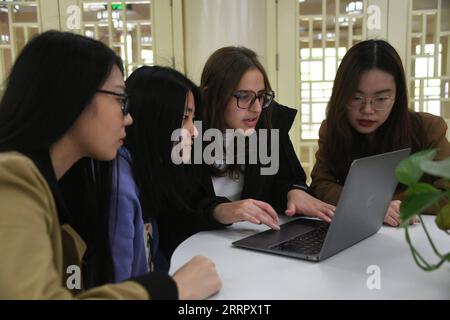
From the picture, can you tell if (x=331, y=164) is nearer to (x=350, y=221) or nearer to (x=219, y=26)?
(x=350, y=221)

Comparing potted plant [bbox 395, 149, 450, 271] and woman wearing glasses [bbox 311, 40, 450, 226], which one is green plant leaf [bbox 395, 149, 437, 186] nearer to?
potted plant [bbox 395, 149, 450, 271]

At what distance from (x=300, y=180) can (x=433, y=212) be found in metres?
0.48

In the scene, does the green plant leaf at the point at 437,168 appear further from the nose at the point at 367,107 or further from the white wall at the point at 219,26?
the white wall at the point at 219,26

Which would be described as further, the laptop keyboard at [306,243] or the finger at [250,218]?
the finger at [250,218]

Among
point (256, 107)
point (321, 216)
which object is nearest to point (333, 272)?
point (321, 216)

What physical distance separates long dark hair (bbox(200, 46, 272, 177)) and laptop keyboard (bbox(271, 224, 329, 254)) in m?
0.49

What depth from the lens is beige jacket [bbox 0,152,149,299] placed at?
67cm

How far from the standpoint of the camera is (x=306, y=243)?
3.64 feet

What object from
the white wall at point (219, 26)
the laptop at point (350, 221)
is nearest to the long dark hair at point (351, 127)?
the laptop at point (350, 221)

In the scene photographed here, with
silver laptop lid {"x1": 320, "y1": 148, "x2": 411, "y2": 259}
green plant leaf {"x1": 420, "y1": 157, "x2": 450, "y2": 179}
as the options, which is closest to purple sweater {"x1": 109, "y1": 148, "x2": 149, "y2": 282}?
silver laptop lid {"x1": 320, "y1": 148, "x2": 411, "y2": 259}

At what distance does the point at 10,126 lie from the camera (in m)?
0.89

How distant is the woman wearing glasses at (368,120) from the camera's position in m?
1.60

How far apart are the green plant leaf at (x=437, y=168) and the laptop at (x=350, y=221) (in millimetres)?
257

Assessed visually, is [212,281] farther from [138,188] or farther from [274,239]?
[138,188]
